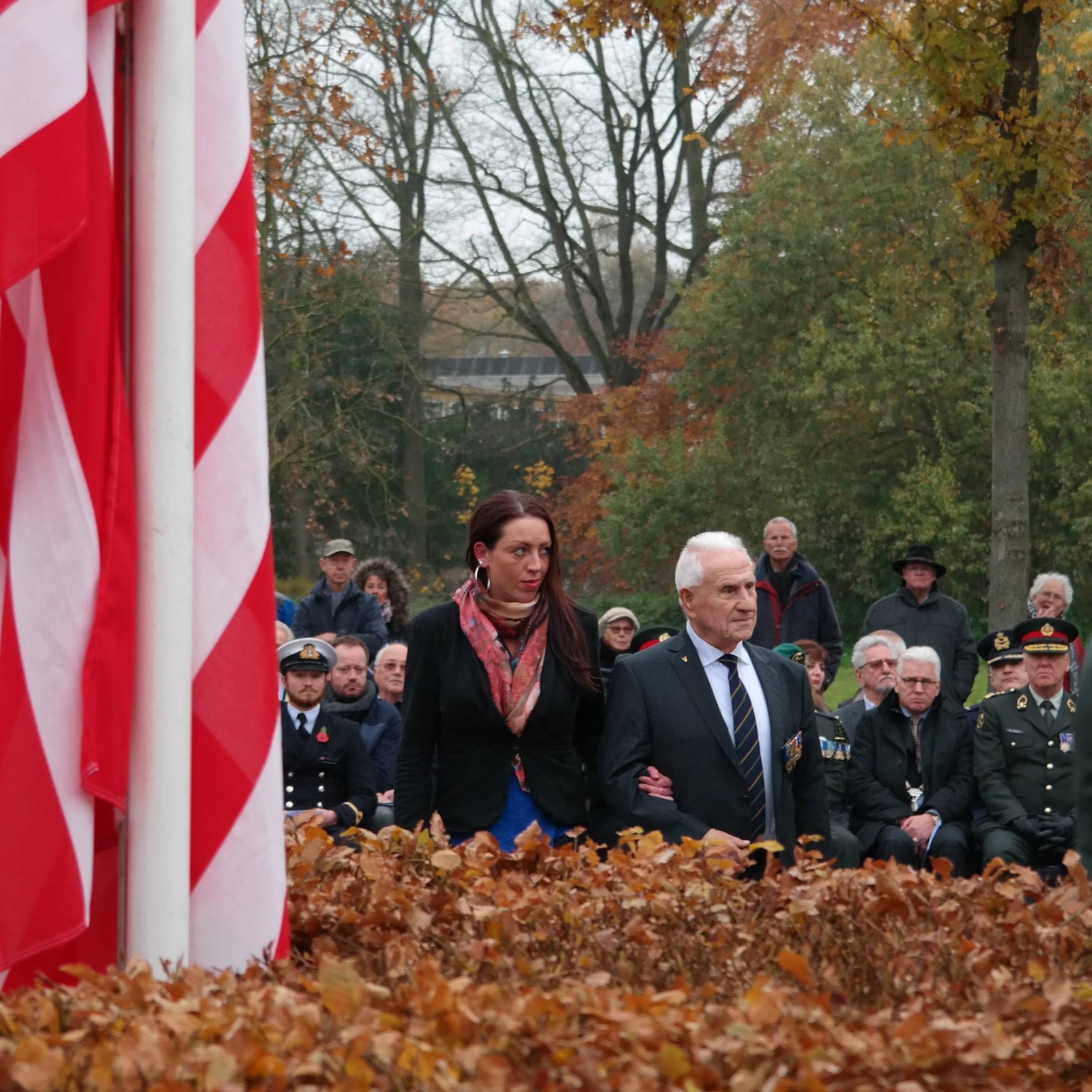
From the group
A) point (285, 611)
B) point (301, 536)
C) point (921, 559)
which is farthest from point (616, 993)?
point (301, 536)

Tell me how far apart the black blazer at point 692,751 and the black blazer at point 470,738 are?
0.42 feet

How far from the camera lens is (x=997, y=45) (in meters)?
10.1

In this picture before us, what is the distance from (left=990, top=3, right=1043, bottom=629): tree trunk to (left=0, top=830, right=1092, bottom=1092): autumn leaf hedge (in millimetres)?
7550

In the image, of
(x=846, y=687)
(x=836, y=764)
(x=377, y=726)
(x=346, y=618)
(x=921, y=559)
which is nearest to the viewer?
(x=836, y=764)

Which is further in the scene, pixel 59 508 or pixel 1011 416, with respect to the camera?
pixel 1011 416

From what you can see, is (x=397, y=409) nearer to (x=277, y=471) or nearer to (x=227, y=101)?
(x=277, y=471)

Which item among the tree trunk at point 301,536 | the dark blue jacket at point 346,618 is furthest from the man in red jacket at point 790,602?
the tree trunk at point 301,536

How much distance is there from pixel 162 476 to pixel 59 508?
0.19 m

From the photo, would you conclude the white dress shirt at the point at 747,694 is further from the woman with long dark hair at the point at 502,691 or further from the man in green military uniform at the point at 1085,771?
the man in green military uniform at the point at 1085,771

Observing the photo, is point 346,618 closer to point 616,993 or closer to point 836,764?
point 836,764

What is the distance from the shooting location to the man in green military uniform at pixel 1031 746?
8.31m

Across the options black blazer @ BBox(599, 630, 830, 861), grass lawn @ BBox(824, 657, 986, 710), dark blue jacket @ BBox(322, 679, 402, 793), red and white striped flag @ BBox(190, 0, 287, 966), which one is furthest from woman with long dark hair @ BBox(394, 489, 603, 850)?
grass lawn @ BBox(824, 657, 986, 710)

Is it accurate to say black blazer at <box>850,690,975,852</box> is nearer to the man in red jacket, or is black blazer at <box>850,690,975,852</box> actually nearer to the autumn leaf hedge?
the man in red jacket

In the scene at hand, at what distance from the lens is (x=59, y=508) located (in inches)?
117
